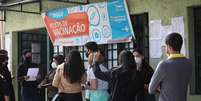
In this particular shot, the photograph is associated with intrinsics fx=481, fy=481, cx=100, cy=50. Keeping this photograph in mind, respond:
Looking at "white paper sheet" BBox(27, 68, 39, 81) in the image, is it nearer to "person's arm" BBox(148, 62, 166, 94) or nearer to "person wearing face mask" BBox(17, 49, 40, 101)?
"person wearing face mask" BBox(17, 49, 40, 101)

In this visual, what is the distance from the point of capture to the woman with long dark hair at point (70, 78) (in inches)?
297

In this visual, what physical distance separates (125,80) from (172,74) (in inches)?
71.1

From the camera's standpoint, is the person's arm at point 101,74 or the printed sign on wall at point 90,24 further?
the printed sign on wall at point 90,24

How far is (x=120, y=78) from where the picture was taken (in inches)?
298

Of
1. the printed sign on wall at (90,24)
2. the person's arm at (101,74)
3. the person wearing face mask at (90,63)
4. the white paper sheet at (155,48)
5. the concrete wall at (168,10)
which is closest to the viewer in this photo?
the person's arm at (101,74)

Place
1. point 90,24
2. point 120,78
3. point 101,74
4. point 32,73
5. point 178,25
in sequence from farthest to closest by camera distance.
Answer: point 32,73 → point 90,24 → point 178,25 → point 101,74 → point 120,78

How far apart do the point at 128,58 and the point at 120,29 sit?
3.06 m

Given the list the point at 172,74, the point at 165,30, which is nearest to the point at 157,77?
the point at 172,74

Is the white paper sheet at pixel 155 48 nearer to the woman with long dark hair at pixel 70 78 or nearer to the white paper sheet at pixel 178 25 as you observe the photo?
the white paper sheet at pixel 178 25

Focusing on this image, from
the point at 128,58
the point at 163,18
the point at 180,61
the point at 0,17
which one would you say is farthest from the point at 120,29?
the point at 0,17

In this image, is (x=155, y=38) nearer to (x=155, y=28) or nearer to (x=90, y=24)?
(x=155, y=28)

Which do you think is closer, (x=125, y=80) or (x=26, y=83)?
(x=125, y=80)

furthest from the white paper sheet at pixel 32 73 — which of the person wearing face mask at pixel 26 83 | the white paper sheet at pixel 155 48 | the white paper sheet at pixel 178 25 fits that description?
the white paper sheet at pixel 178 25

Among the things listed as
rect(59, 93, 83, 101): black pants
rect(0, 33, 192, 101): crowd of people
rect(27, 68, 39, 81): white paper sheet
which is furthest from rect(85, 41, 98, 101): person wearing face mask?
rect(27, 68, 39, 81): white paper sheet
